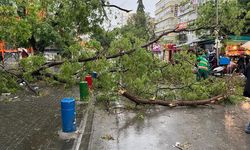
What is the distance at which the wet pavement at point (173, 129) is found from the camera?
25.2 feet

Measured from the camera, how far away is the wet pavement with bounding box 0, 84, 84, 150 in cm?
782

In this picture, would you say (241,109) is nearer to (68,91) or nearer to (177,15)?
(68,91)

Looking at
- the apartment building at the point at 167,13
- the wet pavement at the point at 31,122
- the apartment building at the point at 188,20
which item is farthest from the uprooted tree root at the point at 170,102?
the apartment building at the point at 167,13

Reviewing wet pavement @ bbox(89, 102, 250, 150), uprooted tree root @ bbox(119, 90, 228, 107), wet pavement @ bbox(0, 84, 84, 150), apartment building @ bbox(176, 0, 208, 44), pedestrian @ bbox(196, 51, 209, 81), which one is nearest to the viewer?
wet pavement @ bbox(89, 102, 250, 150)

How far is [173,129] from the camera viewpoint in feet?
30.0

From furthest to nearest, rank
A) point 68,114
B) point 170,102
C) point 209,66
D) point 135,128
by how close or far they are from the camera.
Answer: point 209,66
point 170,102
point 135,128
point 68,114

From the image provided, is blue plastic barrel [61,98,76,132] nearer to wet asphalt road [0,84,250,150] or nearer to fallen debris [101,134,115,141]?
wet asphalt road [0,84,250,150]

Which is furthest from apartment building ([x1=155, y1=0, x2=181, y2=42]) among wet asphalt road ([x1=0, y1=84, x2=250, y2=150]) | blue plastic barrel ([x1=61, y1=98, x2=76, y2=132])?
blue plastic barrel ([x1=61, y1=98, x2=76, y2=132])

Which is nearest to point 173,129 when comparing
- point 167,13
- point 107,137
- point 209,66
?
point 107,137

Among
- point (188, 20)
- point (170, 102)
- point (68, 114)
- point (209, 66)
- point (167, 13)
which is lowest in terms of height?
point (170, 102)

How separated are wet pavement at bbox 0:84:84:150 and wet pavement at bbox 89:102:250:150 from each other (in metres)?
0.99

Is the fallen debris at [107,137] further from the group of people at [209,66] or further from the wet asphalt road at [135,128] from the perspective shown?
the group of people at [209,66]

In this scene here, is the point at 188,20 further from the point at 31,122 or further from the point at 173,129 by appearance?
the point at 31,122

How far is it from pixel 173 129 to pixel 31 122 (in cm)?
400
